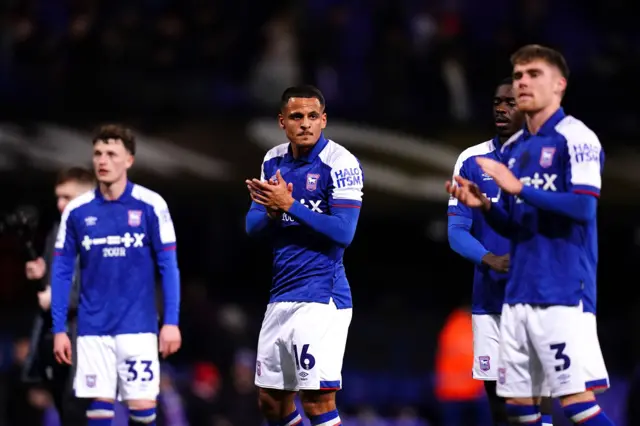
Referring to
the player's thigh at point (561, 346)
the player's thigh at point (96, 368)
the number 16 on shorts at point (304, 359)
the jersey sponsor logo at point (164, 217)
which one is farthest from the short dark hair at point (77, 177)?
the player's thigh at point (561, 346)

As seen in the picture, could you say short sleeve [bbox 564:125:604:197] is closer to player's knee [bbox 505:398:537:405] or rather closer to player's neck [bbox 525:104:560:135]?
player's neck [bbox 525:104:560:135]

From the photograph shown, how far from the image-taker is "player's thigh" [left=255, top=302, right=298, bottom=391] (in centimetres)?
738

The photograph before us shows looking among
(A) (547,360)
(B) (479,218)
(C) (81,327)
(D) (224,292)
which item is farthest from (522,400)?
(D) (224,292)

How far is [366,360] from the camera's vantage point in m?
14.9

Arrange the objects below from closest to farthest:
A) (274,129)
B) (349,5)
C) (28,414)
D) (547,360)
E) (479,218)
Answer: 1. (547,360)
2. (479,218)
3. (28,414)
4. (274,129)
5. (349,5)

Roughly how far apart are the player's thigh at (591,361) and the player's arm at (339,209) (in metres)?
1.56

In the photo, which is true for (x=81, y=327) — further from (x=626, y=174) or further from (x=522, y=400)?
(x=626, y=174)

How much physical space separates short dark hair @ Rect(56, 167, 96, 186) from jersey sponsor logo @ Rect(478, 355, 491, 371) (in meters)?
3.22

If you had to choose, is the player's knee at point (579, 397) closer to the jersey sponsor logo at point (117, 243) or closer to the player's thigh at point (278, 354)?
the player's thigh at point (278, 354)

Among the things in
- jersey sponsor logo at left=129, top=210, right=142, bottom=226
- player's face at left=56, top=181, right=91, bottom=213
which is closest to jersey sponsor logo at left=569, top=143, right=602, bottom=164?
jersey sponsor logo at left=129, top=210, right=142, bottom=226

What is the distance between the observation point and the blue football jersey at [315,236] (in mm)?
7379

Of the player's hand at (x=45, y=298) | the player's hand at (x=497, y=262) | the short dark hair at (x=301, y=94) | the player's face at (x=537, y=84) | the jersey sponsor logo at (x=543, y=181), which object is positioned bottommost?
the player's hand at (x=45, y=298)

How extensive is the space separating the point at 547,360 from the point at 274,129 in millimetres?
8084

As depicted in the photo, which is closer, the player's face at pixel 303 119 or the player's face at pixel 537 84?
the player's face at pixel 537 84
